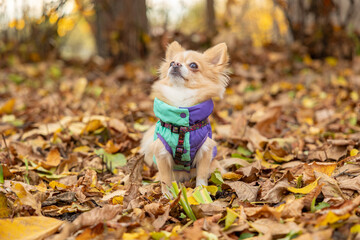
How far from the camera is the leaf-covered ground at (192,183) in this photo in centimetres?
191

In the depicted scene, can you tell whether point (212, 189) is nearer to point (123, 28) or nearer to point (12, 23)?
point (123, 28)

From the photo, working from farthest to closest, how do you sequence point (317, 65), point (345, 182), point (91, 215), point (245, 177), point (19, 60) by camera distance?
point (19, 60) < point (317, 65) < point (245, 177) < point (345, 182) < point (91, 215)

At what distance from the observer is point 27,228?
6.26 feet

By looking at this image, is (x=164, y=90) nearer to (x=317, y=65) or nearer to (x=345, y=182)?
(x=345, y=182)

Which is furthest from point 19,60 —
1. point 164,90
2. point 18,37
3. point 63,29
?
point 164,90

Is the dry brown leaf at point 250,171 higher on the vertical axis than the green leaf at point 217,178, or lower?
higher

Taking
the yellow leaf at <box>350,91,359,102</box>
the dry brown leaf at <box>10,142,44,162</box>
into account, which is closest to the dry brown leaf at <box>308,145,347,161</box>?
the yellow leaf at <box>350,91,359,102</box>

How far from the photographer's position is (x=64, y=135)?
385 cm

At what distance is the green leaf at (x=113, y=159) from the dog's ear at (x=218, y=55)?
4.12 feet

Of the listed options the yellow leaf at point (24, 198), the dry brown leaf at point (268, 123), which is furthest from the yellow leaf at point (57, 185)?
the dry brown leaf at point (268, 123)

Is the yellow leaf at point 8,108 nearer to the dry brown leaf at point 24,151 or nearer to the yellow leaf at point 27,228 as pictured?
the dry brown leaf at point 24,151

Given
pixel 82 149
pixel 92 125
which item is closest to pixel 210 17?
pixel 92 125

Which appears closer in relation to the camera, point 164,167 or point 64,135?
point 164,167

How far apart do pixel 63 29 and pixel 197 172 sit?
20.1ft
